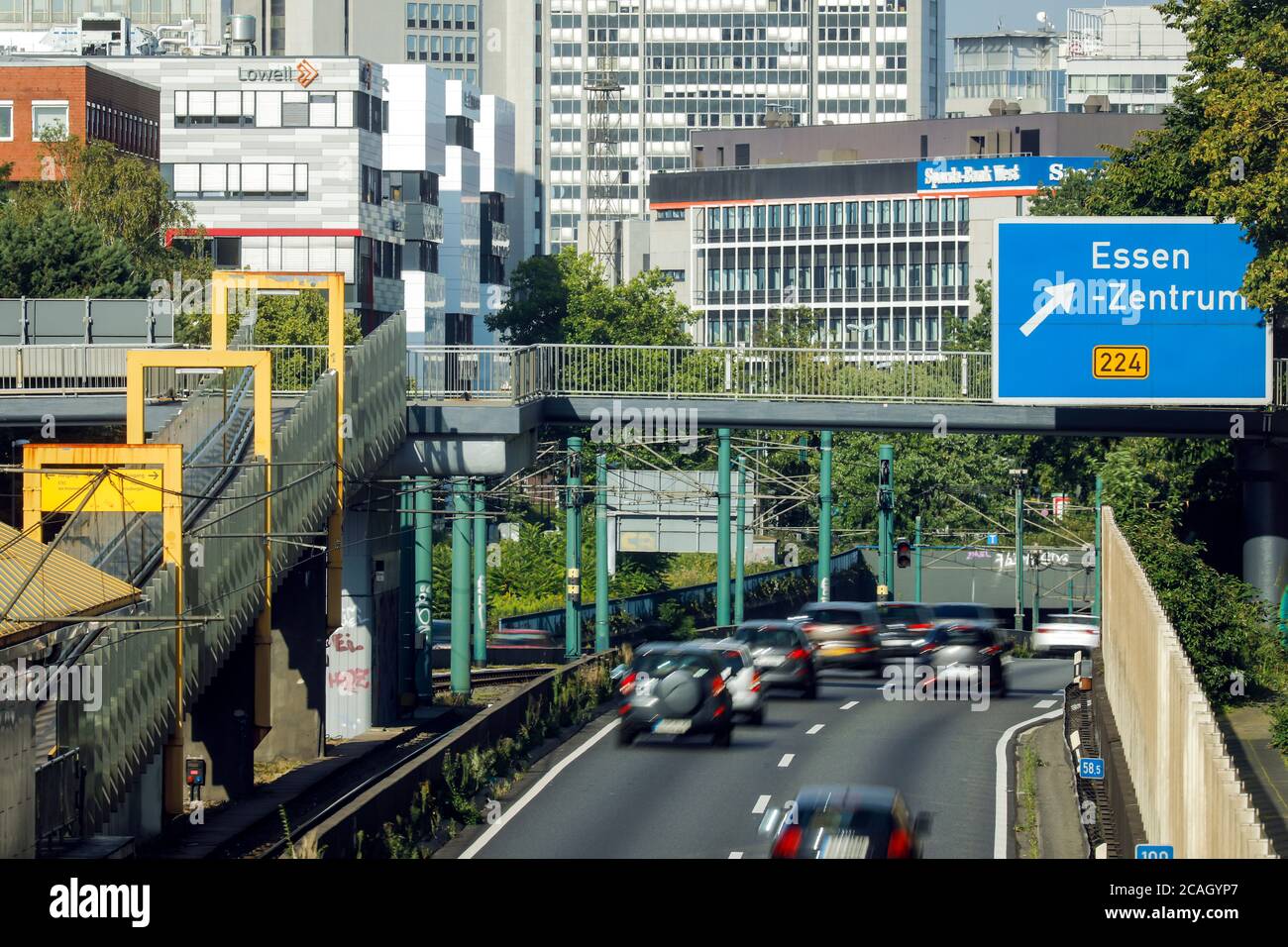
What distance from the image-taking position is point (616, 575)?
80.1 m

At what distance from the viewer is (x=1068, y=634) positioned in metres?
58.5

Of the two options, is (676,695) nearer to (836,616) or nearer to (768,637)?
(768,637)

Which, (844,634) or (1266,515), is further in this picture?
(844,634)

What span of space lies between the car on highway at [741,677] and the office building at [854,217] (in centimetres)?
12568

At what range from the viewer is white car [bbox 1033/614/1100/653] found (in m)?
57.0

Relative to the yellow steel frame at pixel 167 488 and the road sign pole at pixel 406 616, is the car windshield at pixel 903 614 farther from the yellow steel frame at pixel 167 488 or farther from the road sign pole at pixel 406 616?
the yellow steel frame at pixel 167 488

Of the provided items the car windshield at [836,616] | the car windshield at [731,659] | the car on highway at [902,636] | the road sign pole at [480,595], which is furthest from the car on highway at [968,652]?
the road sign pole at [480,595]

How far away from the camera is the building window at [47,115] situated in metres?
87.7

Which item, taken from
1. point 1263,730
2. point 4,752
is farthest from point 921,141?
point 4,752

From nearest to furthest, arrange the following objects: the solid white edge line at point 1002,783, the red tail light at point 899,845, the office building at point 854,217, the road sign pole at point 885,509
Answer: the red tail light at point 899,845, the solid white edge line at point 1002,783, the road sign pole at point 885,509, the office building at point 854,217

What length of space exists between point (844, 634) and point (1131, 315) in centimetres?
937

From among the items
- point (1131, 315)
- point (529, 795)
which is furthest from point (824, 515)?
point (529, 795)

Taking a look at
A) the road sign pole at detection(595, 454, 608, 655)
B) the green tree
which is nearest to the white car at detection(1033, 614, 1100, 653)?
the road sign pole at detection(595, 454, 608, 655)

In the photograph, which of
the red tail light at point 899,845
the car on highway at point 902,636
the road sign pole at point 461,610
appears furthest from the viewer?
the road sign pole at point 461,610
